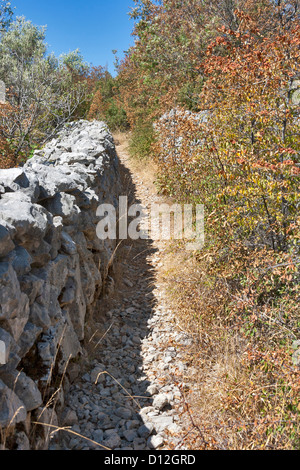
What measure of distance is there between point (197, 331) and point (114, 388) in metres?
1.24

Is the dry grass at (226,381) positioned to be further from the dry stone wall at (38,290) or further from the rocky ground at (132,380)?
the dry stone wall at (38,290)

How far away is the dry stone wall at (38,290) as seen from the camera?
95.9 inches

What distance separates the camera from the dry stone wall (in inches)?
95.9

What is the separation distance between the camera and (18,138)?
848 centimetres

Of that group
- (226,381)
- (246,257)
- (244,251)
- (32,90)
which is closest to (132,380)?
(226,381)

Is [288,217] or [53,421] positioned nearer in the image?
[53,421]

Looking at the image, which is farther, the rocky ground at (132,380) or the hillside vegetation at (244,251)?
the rocky ground at (132,380)

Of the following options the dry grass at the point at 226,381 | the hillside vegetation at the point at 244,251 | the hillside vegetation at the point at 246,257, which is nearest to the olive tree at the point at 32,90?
the hillside vegetation at the point at 244,251

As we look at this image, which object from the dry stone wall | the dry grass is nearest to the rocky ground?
the dry grass

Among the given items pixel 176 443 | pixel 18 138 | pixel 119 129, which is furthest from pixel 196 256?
pixel 119 129

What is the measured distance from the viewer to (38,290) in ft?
9.96

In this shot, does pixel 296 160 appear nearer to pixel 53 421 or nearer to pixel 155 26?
pixel 53 421

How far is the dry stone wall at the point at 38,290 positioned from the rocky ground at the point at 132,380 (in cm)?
33

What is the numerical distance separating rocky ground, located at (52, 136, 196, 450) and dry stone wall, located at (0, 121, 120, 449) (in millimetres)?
328
